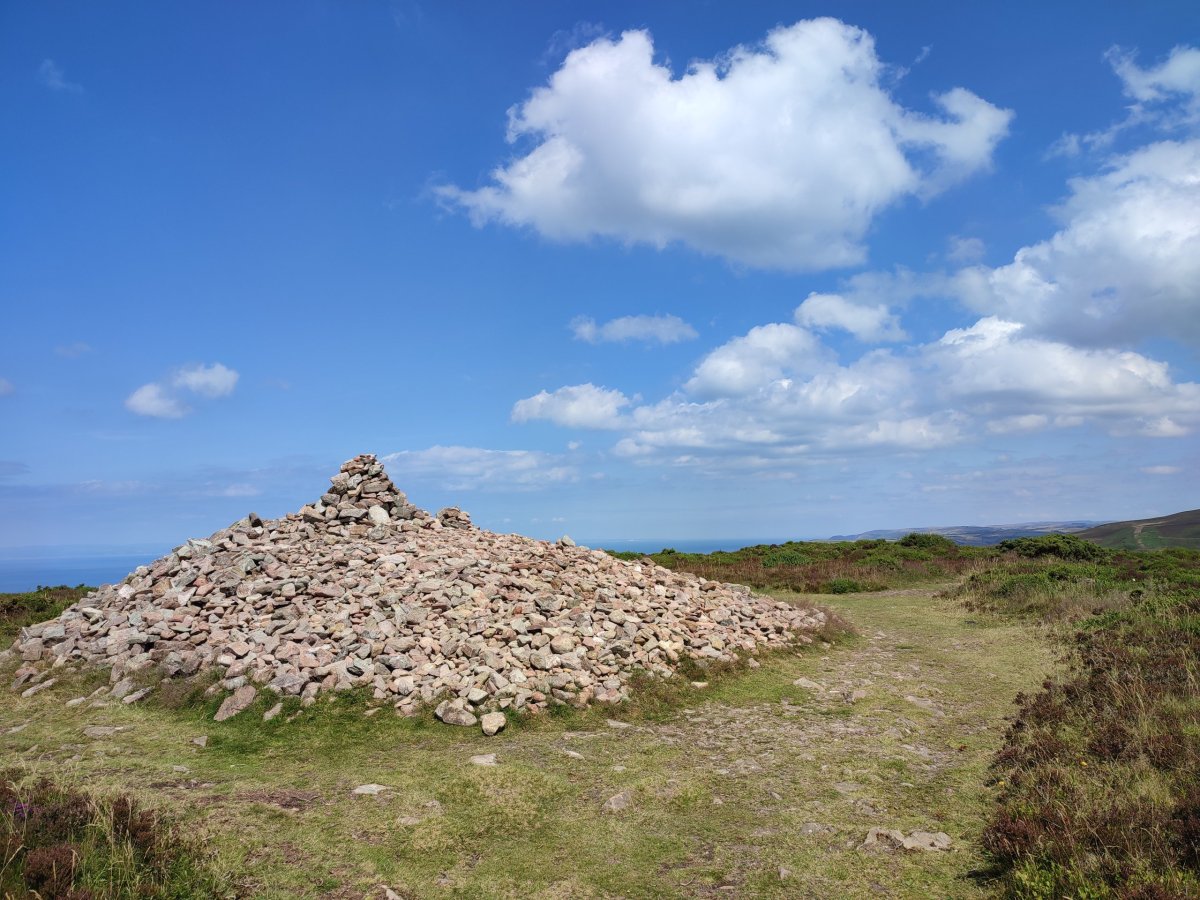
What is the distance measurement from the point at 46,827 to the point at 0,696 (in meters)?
9.33

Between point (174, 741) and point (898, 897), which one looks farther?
point (174, 741)

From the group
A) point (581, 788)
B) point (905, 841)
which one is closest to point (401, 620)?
point (581, 788)

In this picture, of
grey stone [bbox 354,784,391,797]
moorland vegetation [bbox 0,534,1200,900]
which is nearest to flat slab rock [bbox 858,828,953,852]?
moorland vegetation [bbox 0,534,1200,900]

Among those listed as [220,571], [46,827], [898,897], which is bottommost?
[898,897]

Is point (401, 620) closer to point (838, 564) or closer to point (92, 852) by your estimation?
point (92, 852)

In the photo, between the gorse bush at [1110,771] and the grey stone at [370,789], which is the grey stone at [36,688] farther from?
the gorse bush at [1110,771]

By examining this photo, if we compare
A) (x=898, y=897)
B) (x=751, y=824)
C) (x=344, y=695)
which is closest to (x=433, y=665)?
(x=344, y=695)

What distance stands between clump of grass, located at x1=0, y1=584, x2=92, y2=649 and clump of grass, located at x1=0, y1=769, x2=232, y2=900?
53.8 feet

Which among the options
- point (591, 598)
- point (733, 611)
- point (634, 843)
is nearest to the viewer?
point (634, 843)

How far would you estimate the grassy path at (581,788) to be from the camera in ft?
22.2

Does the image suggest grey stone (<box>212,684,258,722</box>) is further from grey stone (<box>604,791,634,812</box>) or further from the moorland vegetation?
grey stone (<box>604,791,634,812</box>)

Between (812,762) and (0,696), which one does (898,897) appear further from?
(0,696)

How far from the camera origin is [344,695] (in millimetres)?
11727

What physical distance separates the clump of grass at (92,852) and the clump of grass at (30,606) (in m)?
16.4
